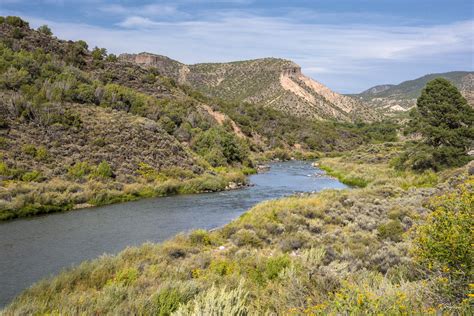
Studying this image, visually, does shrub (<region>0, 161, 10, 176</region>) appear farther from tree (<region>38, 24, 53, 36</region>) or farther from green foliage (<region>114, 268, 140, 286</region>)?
→ tree (<region>38, 24, 53, 36</region>)

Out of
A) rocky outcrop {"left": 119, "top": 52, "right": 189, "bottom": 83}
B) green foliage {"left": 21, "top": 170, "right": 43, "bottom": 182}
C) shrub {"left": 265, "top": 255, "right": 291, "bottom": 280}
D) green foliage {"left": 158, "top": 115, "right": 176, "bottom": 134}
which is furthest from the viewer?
rocky outcrop {"left": 119, "top": 52, "right": 189, "bottom": 83}

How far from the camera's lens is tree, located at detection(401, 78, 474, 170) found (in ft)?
116

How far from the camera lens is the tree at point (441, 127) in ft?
116

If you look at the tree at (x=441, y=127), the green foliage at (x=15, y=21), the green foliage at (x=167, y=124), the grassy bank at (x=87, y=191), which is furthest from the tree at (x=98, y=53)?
the tree at (x=441, y=127)

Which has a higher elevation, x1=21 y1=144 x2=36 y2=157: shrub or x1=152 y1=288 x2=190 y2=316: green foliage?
x1=21 y1=144 x2=36 y2=157: shrub

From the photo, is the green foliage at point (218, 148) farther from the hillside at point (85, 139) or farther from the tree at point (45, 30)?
the tree at point (45, 30)

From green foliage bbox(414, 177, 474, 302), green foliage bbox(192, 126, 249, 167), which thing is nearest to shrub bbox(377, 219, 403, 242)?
green foliage bbox(414, 177, 474, 302)

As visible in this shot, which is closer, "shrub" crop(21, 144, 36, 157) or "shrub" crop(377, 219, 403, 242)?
"shrub" crop(377, 219, 403, 242)

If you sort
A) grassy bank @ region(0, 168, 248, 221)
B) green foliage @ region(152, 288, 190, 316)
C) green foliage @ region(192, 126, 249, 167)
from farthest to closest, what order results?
green foliage @ region(192, 126, 249, 167) < grassy bank @ region(0, 168, 248, 221) < green foliage @ region(152, 288, 190, 316)

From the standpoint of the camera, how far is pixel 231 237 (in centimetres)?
1864

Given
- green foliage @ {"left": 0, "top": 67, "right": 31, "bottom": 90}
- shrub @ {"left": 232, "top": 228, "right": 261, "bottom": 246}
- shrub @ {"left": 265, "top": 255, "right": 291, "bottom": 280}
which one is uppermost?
green foliage @ {"left": 0, "top": 67, "right": 31, "bottom": 90}

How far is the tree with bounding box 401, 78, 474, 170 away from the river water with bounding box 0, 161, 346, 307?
528 inches

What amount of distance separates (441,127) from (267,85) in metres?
111

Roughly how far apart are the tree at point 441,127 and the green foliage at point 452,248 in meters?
30.5
